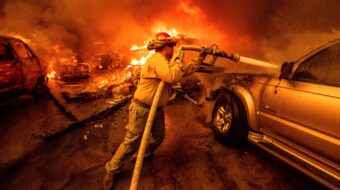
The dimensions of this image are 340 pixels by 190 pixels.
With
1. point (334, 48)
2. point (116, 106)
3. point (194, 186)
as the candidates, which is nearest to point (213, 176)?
point (194, 186)

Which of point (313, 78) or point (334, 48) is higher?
point (334, 48)

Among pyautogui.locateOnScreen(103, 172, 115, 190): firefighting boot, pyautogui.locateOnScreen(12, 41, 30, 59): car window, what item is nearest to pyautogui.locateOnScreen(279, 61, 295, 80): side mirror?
pyautogui.locateOnScreen(103, 172, 115, 190): firefighting boot

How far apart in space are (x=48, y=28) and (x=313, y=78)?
2108cm

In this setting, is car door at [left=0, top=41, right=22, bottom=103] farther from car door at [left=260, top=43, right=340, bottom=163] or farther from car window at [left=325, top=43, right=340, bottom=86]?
car window at [left=325, top=43, right=340, bottom=86]

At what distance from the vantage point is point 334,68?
2.71 meters

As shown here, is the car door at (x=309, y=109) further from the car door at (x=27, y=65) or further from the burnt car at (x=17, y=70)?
the car door at (x=27, y=65)

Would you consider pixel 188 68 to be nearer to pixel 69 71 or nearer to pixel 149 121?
pixel 149 121

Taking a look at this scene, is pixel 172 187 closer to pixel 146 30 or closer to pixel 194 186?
pixel 194 186

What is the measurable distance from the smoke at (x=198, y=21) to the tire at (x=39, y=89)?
8.95 metres

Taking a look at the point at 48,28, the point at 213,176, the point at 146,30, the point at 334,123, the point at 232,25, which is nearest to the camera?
the point at 334,123

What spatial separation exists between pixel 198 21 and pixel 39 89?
1379 centimetres

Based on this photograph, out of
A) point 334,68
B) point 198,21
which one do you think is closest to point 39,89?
point 334,68

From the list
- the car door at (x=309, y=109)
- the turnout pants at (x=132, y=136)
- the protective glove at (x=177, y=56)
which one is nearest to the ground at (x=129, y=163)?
the turnout pants at (x=132, y=136)

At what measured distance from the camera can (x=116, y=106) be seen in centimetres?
697
